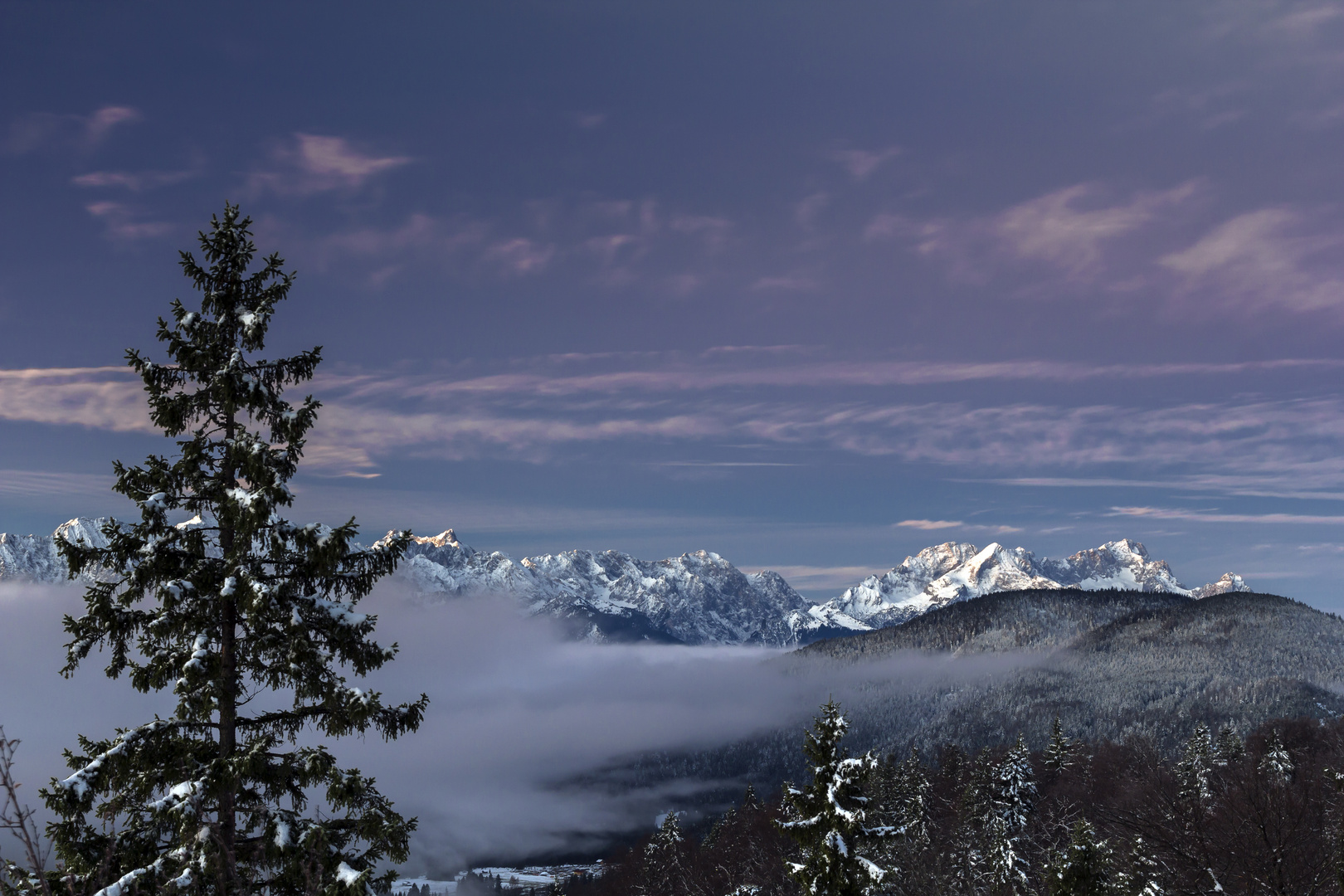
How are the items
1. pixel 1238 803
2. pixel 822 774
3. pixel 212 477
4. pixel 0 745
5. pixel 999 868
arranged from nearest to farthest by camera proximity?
pixel 0 745 < pixel 212 477 < pixel 1238 803 < pixel 822 774 < pixel 999 868

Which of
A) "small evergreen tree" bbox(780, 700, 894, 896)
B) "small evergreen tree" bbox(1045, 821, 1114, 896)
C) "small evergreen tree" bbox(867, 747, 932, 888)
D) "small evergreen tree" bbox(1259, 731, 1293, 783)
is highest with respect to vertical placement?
"small evergreen tree" bbox(780, 700, 894, 896)

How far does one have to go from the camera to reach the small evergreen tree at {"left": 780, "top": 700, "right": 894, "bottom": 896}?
2319cm

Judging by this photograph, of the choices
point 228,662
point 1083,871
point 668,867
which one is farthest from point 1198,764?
point 228,662

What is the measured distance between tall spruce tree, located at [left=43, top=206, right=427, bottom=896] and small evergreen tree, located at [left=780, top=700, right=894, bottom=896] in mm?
15417

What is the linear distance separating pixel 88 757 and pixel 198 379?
5.36 m

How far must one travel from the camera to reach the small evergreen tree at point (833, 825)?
2319cm

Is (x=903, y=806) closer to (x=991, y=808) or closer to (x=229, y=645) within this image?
(x=991, y=808)

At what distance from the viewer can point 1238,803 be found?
22016mm

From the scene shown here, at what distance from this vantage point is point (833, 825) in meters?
23.5

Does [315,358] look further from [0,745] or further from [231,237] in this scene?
[0,745]

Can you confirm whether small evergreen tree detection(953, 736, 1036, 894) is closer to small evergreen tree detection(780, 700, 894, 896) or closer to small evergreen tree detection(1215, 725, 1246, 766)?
small evergreen tree detection(1215, 725, 1246, 766)

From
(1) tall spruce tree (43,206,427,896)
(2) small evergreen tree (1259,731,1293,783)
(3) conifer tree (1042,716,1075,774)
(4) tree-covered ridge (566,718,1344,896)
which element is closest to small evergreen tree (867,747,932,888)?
(4) tree-covered ridge (566,718,1344,896)

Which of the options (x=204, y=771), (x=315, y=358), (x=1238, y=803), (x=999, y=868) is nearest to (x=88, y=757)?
(x=204, y=771)

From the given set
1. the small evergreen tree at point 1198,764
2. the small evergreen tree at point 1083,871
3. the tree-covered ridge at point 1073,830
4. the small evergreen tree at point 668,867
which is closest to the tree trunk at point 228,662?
the tree-covered ridge at point 1073,830
